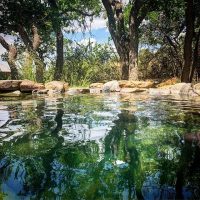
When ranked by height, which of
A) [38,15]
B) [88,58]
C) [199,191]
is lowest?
[199,191]

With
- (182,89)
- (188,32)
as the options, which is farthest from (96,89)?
(188,32)

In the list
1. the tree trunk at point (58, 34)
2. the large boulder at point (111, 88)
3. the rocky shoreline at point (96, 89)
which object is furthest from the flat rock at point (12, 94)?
the tree trunk at point (58, 34)

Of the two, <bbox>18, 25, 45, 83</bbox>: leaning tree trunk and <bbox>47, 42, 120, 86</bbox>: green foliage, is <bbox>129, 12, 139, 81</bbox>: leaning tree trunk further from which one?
<bbox>18, 25, 45, 83</bbox>: leaning tree trunk

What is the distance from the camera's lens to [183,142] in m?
3.51

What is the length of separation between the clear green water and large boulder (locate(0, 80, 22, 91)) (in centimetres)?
496

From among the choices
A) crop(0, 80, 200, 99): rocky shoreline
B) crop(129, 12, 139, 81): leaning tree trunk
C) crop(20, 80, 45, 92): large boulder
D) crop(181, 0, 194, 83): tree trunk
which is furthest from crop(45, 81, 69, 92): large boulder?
crop(181, 0, 194, 83): tree trunk

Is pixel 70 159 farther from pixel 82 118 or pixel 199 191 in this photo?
pixel 82 118

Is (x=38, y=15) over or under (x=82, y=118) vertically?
over

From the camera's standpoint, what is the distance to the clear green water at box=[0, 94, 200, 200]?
2.19m

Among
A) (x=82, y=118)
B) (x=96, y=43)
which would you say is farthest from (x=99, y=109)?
(x=96, y=43)

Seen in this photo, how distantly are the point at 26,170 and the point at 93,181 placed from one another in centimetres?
57

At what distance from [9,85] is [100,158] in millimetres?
7607

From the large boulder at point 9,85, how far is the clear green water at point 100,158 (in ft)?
16.3

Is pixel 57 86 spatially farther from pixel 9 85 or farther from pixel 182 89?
pixel 182 89
